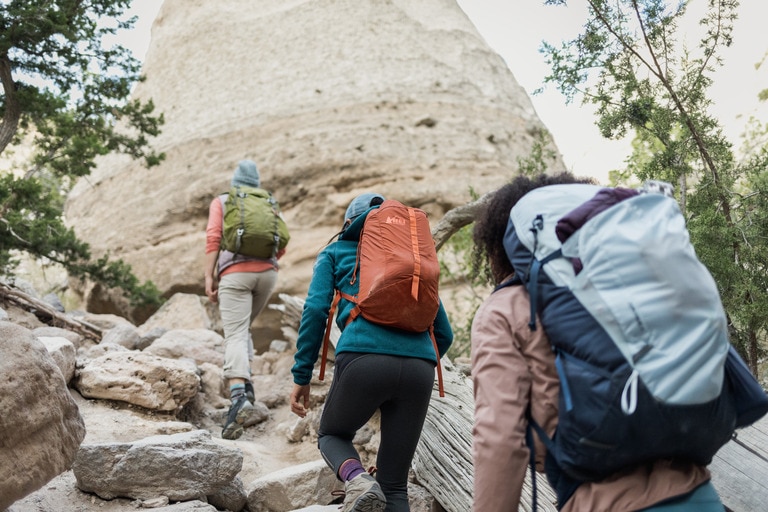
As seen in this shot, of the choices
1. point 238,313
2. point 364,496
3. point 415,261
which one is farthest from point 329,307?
point 238,313

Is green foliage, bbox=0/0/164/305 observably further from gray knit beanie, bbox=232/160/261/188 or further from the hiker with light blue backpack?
the hiker with light blue backpack

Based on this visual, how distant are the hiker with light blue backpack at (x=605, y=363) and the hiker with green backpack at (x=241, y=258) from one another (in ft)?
12.6

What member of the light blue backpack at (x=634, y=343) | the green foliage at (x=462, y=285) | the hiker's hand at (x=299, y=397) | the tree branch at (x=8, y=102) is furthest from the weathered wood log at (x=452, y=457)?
the tree branch at (x=8, y=102)

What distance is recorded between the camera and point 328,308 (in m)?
3.09

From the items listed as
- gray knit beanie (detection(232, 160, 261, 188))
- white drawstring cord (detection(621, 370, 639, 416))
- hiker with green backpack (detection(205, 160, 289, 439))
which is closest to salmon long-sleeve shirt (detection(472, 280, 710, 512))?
white drawstring cord (detection(621, 370, 639, 416))

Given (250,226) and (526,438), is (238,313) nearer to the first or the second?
(250,226)

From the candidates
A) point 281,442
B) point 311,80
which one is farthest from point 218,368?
point 311,80

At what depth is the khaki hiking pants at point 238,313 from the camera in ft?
17.3

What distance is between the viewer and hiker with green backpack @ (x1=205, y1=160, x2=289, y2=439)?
17.4ft

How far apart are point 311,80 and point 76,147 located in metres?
8.13

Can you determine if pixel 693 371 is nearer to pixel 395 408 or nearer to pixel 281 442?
pixel 395 408

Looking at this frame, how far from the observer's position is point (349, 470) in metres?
2.78

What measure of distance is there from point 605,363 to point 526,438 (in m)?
0.33

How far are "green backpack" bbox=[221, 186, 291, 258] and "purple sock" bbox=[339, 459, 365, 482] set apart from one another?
2.89m
